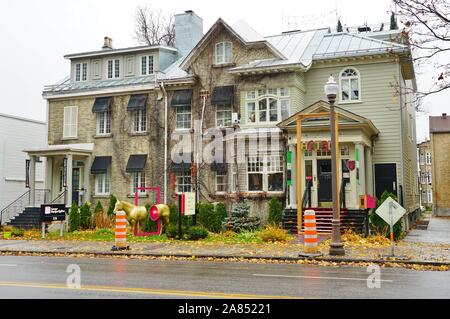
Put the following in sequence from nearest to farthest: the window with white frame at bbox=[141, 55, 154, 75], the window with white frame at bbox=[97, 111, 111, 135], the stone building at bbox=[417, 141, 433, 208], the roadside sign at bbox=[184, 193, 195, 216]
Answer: the roadside sign at bbox=[184, 193, 195, 216] < the window with white frame at bbox=[97, 111, 111, 135] < the window with white frame at bbox=[141, 55, 154, 75] < the stone building at bbox=[417, 141, 433, 208]

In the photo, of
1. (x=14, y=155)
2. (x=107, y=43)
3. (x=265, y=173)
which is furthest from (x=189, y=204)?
(x=14, y=155)

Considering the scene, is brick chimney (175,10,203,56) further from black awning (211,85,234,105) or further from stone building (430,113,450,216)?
stone building (430,113,450,216)

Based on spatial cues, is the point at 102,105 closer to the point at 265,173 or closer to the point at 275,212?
the point at 265,173

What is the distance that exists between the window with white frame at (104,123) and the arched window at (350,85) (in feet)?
46.6

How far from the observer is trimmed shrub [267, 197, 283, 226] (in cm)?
2283

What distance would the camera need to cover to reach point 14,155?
34188 millimetres

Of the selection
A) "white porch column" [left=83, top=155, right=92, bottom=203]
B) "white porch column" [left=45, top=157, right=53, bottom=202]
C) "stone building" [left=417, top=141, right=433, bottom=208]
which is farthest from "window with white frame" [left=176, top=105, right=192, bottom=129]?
"stone building" [left=417, top=141, right=433, bottom=208]

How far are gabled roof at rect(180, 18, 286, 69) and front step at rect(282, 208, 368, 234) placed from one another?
28.0ft

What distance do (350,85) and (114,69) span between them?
15225mm

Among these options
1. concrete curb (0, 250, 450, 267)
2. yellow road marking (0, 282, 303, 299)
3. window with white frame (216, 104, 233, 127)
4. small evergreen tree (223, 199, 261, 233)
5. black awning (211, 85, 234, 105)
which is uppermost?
black awning (211, 85, 234, 105)

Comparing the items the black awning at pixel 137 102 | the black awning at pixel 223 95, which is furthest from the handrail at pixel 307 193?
the black awning at pixel 137 102

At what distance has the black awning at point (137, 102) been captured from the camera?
93.6 ft

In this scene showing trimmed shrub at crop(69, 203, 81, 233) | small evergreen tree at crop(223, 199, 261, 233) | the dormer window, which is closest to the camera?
small evergreen tree at crop(223, 199, 261, 233)

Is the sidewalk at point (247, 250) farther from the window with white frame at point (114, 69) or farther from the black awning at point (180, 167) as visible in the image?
the window with white frame at point (114, 69)
